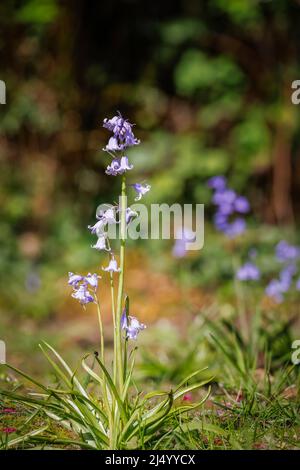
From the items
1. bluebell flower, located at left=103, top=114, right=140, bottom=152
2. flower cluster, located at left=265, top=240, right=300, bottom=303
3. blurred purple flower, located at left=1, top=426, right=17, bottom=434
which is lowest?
blurred purple flower, located at left=1, top=426, right=17, bottom=434

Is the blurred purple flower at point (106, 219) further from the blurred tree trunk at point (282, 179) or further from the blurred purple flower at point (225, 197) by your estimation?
the blurred tree trunk at point (282, 179)

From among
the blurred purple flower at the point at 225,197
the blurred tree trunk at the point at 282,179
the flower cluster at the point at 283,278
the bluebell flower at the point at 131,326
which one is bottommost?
the bluebell flower at the point at 131,326

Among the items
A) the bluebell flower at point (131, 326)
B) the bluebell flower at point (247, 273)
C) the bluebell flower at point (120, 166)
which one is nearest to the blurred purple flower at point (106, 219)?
the bluebell flower at point (120, 166)

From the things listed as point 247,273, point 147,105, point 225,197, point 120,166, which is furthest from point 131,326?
point 147,105

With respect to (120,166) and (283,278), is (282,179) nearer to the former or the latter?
(283,278)

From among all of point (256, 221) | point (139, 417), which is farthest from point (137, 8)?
point (139, 417)

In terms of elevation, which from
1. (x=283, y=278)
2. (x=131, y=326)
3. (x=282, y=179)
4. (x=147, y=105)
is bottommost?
(x=131, y=326)

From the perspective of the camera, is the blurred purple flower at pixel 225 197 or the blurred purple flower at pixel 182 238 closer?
the blurred purple flower at pixel 225 197

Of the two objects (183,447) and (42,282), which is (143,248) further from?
(183,447)

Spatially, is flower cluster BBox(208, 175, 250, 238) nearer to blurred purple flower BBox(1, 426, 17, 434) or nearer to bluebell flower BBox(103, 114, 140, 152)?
bluebell flower BBox(103, 114, 140, 152)

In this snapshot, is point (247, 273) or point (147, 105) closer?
point (247, 273)

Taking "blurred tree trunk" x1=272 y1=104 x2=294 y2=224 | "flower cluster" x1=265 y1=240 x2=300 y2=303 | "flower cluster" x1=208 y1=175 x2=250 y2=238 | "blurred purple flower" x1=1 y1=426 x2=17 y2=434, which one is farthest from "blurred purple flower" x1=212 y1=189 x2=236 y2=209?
"blurred tree trunk" x1=272 y1=104 x2=294 y2=224
